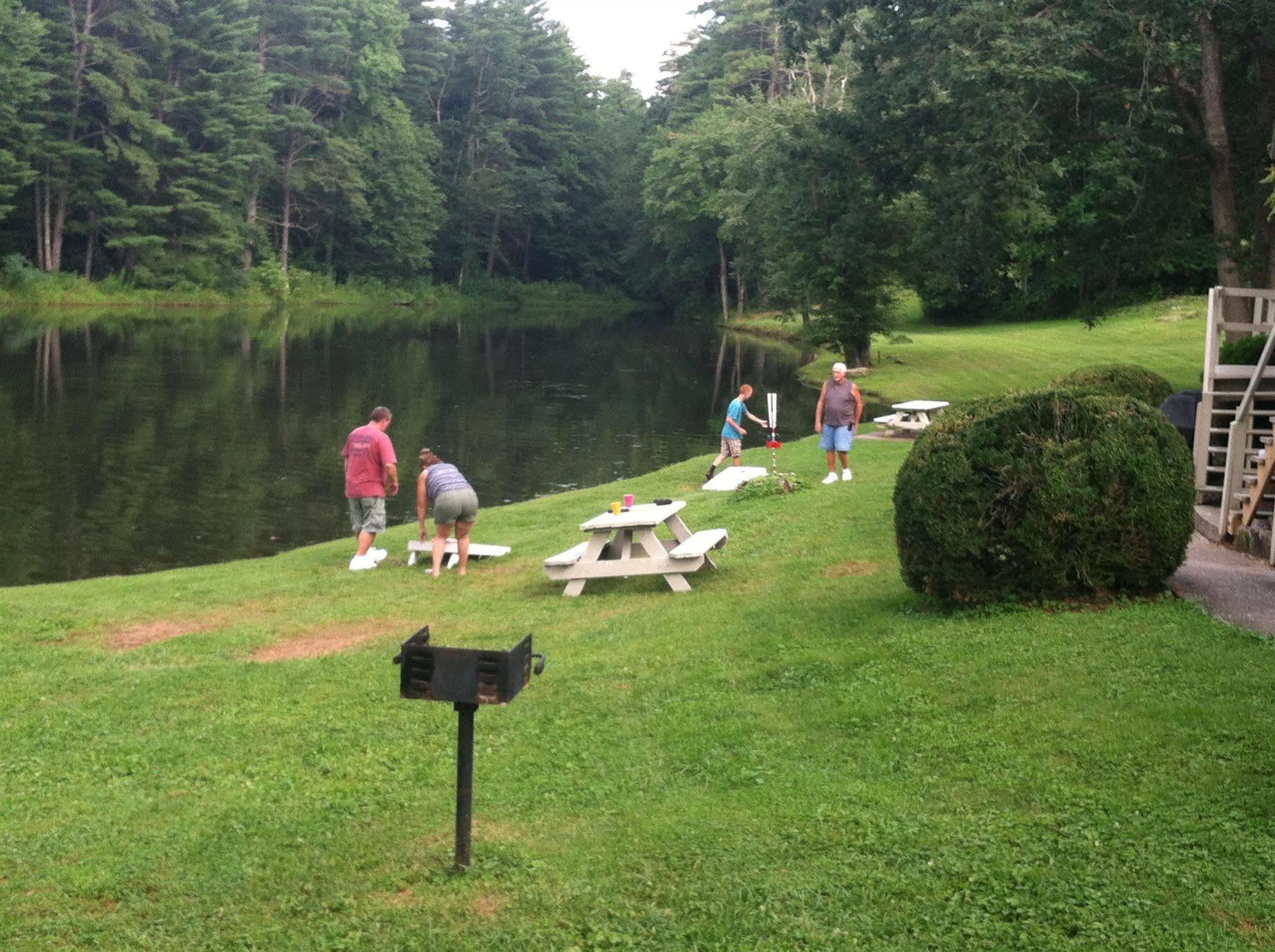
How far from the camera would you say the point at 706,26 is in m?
97.4

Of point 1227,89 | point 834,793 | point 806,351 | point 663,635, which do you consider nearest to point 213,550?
point 663,635

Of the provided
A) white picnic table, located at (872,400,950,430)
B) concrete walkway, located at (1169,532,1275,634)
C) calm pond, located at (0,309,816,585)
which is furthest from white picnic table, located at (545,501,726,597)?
white picnic table, located at (872,400,950,430)

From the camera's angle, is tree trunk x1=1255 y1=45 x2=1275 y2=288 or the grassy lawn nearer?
tree trunk x1=1255 y1=45 x2=1275 y2=288

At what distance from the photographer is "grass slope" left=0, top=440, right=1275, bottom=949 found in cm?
559

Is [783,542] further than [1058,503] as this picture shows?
Yes

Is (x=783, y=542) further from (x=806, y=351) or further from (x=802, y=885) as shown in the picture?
(x=806, y=351)

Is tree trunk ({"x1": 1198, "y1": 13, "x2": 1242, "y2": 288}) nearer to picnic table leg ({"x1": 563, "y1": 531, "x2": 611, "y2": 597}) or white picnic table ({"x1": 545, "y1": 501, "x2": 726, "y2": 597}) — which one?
white picnic table ({"x1": 545, "y1": 501, "x2": 726, "y2": 597})

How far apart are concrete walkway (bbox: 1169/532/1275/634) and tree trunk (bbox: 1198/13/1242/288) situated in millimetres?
15749

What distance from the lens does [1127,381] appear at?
60.4 feet

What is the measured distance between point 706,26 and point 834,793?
96.7 m

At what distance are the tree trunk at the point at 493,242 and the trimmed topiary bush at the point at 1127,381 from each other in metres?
84.6

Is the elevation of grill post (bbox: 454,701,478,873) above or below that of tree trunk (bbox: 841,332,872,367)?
below

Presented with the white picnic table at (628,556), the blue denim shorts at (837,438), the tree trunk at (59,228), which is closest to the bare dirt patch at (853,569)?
the white picnic table at (628,556)

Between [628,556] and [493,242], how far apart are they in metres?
92.1
